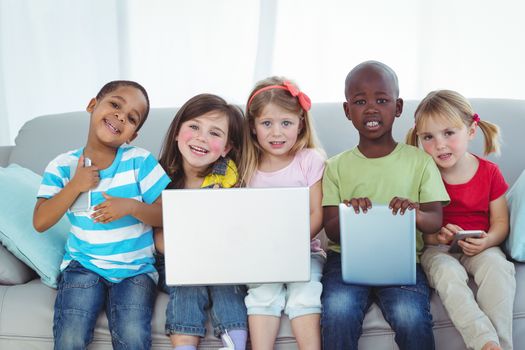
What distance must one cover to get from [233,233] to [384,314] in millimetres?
466

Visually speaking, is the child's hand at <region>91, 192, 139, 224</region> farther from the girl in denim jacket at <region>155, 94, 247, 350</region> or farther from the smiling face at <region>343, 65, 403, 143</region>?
the smiling face at <region>343, 65, 403, 143</region>

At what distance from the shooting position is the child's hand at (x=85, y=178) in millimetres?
1627

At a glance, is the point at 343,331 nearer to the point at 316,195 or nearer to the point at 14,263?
the point at 316,195

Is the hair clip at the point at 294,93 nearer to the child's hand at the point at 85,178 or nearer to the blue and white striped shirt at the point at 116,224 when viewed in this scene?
the blue and white striped shirt at the point at 116,224

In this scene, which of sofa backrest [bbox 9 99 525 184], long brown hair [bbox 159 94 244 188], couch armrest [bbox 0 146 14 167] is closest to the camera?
long brown hair [bbox 159 94 244 188]

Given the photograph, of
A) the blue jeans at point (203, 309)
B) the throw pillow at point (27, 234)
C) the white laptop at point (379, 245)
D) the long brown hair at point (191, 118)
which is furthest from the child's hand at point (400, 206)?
the throw pillow at point (27, 234)

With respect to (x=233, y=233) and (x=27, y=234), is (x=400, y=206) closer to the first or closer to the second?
(x=233, y=233)

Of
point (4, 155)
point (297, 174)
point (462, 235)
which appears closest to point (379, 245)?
point (462, 235)

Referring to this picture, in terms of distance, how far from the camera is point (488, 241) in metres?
1.76

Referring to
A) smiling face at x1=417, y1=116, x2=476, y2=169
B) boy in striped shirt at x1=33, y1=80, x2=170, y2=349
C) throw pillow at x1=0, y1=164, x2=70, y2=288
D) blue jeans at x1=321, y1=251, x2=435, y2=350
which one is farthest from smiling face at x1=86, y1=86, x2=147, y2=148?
smiling face at x1=417, y1=116, x2=476, y2=169

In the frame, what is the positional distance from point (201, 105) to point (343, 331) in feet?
2.67

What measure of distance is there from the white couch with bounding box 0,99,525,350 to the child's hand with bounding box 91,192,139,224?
26 centimetres

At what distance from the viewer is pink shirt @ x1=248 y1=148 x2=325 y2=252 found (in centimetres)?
188

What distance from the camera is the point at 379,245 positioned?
154 cm
